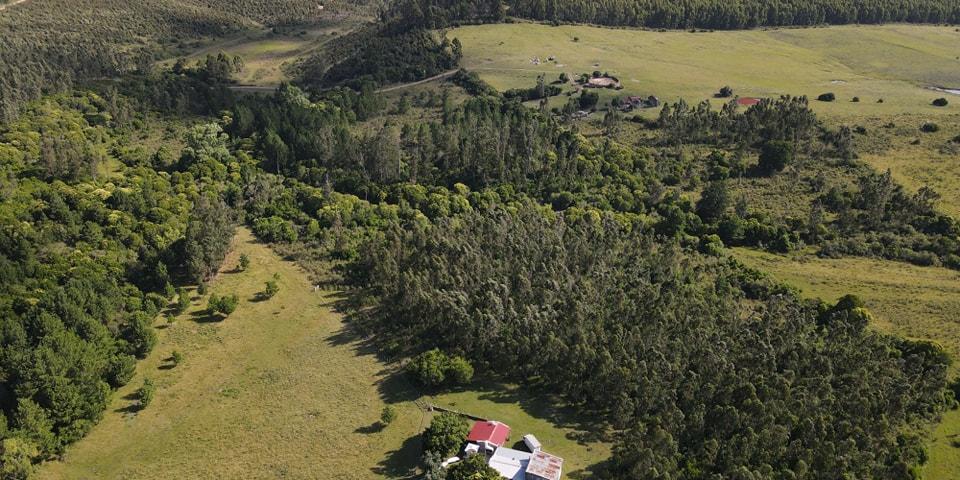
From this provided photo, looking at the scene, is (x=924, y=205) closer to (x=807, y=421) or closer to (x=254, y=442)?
(x=807, y=421)

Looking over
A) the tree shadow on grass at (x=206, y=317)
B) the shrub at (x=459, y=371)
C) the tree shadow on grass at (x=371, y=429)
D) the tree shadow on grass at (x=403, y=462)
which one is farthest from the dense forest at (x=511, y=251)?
the tree shadow on grass at (x=403, y=462)

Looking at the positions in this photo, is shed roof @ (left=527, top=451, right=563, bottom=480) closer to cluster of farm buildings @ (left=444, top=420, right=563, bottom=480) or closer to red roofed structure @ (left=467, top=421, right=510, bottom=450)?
cluster of farm buildings @ (left=444, top=420, right=563, bottom=480)

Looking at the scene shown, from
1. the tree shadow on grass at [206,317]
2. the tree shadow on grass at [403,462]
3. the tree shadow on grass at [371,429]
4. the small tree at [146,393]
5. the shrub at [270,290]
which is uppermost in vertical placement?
the shrub at [270,290]

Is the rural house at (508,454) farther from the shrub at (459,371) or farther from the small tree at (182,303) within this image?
the small tree at (182,303)

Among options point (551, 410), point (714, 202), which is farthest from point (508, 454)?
point (714, 202)

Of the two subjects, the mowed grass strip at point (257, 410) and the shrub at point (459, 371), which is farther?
the shrub at point (459, 371)
